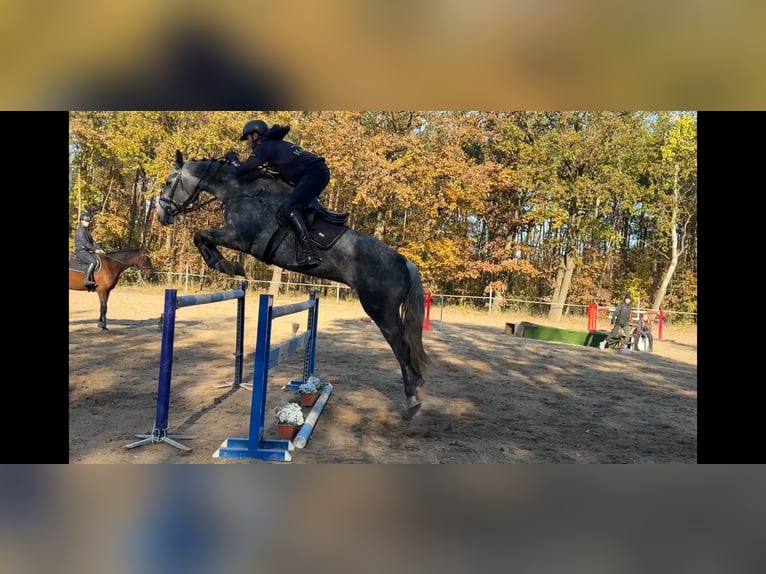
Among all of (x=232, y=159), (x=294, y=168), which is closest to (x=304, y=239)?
(x=294, y=168)

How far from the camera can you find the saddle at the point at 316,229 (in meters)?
3.50

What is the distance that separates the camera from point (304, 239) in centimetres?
345

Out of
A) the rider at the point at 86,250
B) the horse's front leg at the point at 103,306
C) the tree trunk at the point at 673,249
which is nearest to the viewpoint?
the rider at the point at 86,250

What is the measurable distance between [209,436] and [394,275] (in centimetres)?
174

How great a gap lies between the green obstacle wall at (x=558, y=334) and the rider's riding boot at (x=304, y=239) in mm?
7976

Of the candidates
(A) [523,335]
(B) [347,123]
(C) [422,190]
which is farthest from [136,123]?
(A) [523,335]

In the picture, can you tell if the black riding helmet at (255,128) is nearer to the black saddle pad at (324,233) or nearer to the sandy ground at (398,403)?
the black saddle pad at (324,233)

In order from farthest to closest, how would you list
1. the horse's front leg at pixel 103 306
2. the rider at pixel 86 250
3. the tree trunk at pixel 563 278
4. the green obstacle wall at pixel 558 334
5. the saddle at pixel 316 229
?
the tree trunk at pixel 563 278, the green obstacle wall at pixel 558 334, the horse's front leg at pixel 103 306, the rider at pixel 86 250, the saddle at pixel 316 229

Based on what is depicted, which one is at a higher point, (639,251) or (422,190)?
(422,190)

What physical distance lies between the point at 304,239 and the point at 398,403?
197 cm

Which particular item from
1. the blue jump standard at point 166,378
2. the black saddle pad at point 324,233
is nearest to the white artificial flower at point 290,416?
the blue jump standard at point 166,378

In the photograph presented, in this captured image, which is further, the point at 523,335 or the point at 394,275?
the point at 523,335
